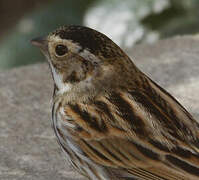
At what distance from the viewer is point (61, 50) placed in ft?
19.9

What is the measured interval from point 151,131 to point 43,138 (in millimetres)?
1559

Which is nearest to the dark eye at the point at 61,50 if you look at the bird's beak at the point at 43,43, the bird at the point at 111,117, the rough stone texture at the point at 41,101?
the bird at the point at 111,117

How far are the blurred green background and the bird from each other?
2609 millimetres

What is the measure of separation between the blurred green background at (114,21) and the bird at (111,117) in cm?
261

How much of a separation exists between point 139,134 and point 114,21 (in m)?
3.27

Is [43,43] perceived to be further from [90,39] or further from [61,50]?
[90,39]

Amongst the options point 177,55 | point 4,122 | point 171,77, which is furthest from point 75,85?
point 177,55

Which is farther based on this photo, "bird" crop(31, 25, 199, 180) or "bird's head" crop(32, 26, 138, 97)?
"bird's head" crop(32, 26, 138, 97)

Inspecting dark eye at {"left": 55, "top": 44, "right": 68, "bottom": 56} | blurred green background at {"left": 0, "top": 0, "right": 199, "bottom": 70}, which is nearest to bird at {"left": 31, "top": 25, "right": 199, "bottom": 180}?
dark eye at {"left": 55, "top": 44, "right": 68, "bottom": 56}

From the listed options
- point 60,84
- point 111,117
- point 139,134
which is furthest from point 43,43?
point 139,134

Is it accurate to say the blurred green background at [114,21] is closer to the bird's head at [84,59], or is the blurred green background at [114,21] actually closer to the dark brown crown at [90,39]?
the bird's head at [84,59]

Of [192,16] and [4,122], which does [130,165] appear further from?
[192,16]

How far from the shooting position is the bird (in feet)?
18.5

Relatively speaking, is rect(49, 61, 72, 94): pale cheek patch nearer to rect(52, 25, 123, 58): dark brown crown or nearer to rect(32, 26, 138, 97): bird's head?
rect(32, 26, 138, 97): bird's head
